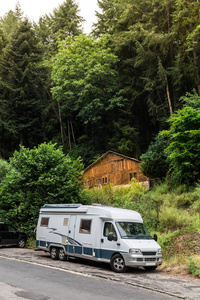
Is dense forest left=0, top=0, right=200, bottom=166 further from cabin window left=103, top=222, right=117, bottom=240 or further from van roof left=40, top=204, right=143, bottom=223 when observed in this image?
cabin window left=103, top=222, right=117, bottom=240

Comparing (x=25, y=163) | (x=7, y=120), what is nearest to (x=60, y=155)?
(x=25, y=163)

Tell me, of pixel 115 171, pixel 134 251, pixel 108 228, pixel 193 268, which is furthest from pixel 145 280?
pixel 115 171

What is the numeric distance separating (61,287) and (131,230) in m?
4.68

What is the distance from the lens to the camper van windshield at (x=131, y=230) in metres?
12.6

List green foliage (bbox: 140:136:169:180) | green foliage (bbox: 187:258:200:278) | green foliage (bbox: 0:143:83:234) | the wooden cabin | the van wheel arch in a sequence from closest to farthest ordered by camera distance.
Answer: green foliage (bbox: 187:258:200:278)
the van wheel arch
green foliage (bbox: 0:143:83:234)
green foliage (bbox: 140:136:169:180)
the wooden cabin

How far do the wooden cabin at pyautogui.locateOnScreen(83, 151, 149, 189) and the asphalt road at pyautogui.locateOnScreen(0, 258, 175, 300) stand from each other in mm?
20189

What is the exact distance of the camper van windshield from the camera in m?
12.6

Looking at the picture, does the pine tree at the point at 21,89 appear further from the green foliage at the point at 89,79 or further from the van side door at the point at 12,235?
the van side door at the point at 12,235

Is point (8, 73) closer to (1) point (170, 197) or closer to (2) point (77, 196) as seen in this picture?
(2) point (77, 196)

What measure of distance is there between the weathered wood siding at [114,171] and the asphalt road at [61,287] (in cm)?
2057

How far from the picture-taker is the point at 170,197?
20.6 meters

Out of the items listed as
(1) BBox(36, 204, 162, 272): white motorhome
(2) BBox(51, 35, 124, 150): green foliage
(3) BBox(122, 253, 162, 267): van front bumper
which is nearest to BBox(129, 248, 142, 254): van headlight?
→ (1) BBox(36, 204, 162, 272): white motorhome

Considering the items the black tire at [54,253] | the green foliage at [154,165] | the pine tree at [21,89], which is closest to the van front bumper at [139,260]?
the black tire at [54,253]

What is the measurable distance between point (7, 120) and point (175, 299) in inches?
1500
